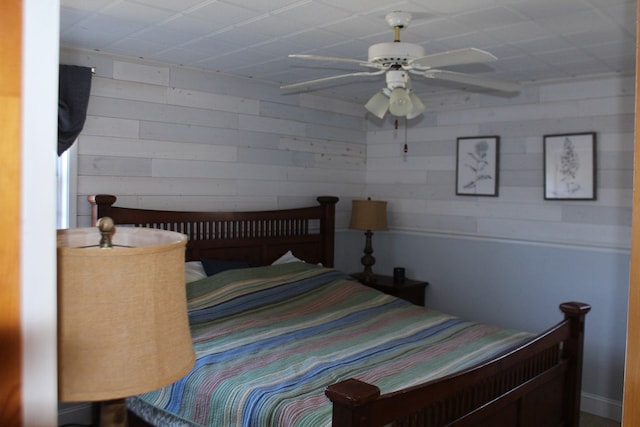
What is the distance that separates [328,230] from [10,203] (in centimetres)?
400

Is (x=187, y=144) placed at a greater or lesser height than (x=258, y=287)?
greater

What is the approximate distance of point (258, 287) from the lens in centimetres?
365

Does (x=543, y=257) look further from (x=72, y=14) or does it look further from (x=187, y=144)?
(x=72, y=14)

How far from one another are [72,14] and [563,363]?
304 centimetres

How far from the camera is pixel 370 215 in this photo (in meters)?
4.78

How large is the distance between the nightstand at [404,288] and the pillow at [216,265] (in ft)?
4.24

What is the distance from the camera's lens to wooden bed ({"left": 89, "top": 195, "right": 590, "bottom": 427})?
1.96 m

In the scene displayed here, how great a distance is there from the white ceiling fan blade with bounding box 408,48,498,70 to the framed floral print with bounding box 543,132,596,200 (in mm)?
1857

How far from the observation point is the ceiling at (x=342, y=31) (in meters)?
2.59

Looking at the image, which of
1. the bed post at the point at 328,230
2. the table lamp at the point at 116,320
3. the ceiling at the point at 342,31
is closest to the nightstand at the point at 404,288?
the bed post at the point at 328,230

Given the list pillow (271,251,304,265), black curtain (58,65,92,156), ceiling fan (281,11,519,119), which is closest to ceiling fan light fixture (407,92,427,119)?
ceiling fan (281,11,519,119)

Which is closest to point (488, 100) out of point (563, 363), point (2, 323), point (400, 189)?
point (400, 189)

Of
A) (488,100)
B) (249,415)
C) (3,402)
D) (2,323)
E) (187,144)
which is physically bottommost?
(249,415)

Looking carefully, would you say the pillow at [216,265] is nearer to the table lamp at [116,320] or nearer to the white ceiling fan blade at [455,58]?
the white ceiling fan blade at [455,58]
